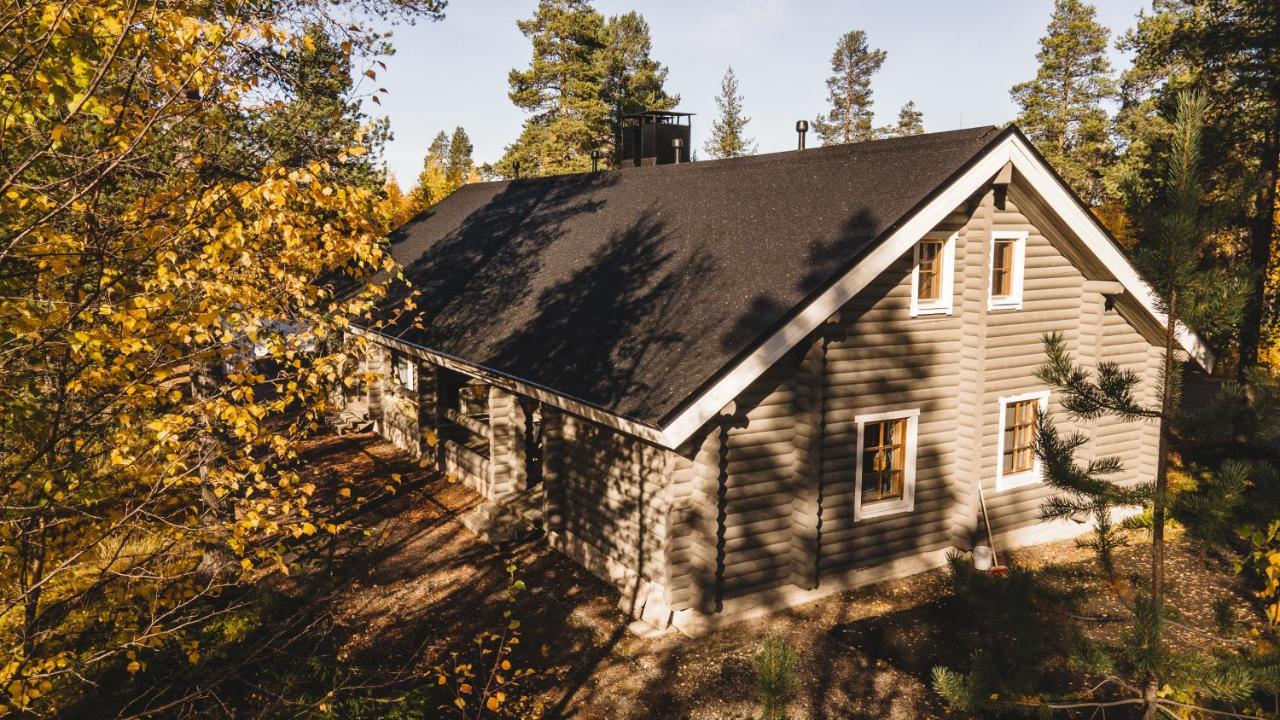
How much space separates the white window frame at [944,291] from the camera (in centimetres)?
1194

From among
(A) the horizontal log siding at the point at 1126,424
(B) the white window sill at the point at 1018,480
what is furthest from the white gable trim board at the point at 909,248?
(B) the white window sill at the point at 1018,480

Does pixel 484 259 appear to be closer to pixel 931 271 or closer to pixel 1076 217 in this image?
pixel 931 271

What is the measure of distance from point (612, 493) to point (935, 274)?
6256mm

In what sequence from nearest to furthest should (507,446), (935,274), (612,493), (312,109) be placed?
(312,109)
(612,493)
(935,274)
(507,446)

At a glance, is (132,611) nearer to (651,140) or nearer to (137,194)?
(137,194)

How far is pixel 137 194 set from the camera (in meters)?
8.43

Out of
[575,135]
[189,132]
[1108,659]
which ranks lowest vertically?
[1108,659]

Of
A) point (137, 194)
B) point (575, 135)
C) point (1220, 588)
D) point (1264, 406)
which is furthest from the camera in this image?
point (575, 135)

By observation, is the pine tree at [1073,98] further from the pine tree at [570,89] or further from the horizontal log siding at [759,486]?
the horizontal log siding at [759,486]

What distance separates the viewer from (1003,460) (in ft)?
43.5

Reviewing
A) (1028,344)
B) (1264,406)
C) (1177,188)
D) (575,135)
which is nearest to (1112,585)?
(1264,406)

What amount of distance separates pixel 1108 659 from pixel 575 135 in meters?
44.4

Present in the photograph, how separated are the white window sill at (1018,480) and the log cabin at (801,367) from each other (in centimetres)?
6

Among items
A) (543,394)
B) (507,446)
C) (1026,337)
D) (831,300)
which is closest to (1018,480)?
(1026,337)
